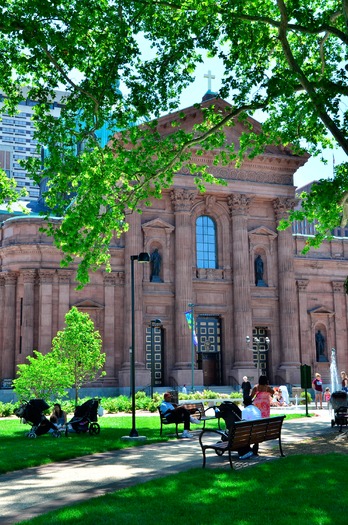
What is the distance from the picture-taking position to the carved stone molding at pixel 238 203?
4947cm

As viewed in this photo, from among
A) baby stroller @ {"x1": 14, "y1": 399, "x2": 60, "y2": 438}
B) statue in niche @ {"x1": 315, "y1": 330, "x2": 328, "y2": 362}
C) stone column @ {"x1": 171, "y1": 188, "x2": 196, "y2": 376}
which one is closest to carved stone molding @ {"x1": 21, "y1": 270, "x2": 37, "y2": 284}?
stone column @ {"x1": 171, "y1": 188, "x2": 196, "y2": 376}

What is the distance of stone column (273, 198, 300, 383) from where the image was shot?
48.7m

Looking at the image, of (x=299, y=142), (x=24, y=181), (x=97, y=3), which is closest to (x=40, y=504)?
(x=97, y=3)

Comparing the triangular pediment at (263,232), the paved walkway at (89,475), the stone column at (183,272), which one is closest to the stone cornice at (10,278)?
the stone column at (183,272)

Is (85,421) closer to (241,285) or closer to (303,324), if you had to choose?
(241,285)

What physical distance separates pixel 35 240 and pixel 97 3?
2605cm

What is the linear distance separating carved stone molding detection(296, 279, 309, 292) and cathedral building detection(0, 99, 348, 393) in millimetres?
83

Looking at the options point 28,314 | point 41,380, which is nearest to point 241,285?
point 28,314

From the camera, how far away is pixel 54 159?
75.0 feet

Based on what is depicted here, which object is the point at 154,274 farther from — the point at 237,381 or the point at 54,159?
the point at 54,159

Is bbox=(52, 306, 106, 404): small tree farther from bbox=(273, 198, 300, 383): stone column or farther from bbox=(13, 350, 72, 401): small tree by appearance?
bbox=(273, 198, 300, 383): stone column

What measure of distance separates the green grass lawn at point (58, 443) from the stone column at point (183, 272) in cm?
2029

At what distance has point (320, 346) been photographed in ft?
173

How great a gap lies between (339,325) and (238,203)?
13797mm
